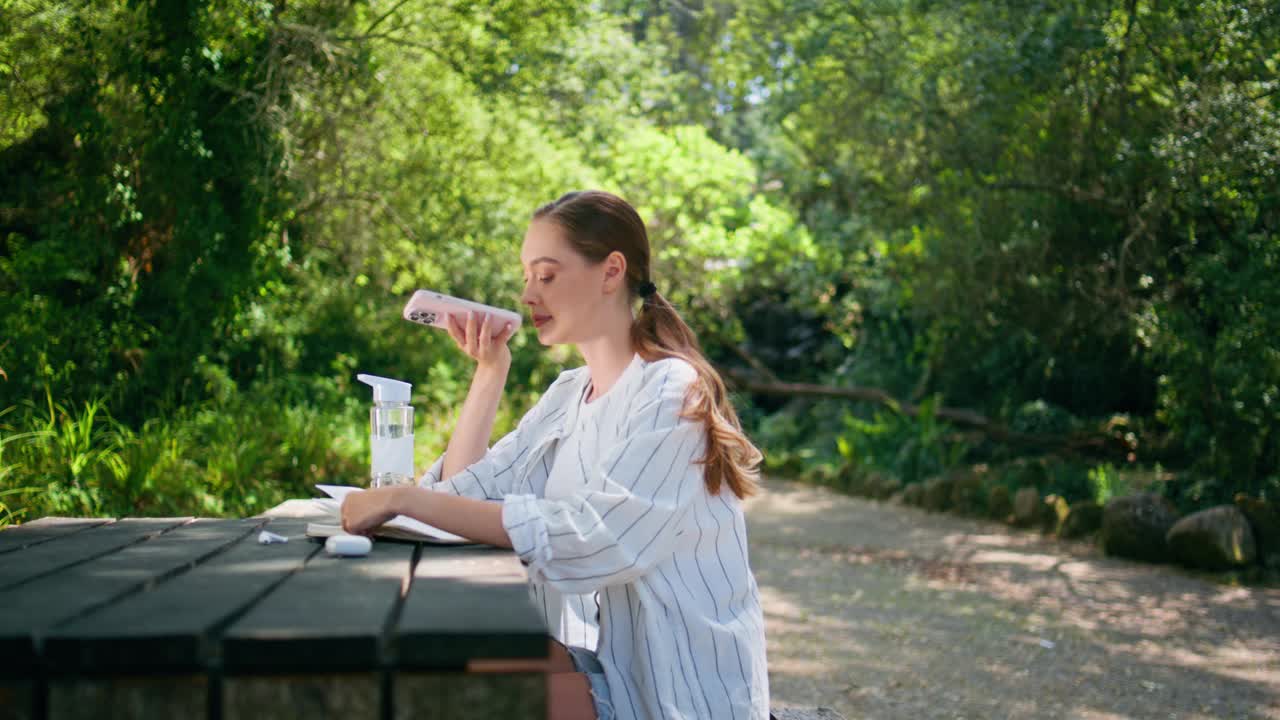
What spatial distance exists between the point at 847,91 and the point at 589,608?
816 centimetres

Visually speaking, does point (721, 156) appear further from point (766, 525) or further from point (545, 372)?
point (766, 525)

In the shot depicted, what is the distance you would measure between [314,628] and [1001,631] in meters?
5.51

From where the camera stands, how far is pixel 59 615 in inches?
51.6

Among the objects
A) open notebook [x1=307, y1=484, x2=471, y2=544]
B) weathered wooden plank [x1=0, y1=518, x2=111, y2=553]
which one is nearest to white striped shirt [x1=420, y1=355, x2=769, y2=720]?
open notebook [x1=307, y1=484, x2=471, y2=544]

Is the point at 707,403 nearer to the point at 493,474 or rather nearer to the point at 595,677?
the point at 595,677

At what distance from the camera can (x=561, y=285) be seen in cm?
236

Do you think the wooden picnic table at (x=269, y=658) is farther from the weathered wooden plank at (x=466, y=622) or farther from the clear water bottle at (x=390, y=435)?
the clear water bottle at (x=390, y=435)

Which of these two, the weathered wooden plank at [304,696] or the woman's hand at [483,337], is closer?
the weathered wooden plank at [304,696]

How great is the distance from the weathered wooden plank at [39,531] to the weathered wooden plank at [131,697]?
797 mm

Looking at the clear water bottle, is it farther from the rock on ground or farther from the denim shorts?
the rock on ground

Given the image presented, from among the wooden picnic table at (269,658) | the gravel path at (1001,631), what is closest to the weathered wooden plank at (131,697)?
the wooden picnic table at (269,658)

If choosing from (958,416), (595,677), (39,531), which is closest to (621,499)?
(595,677)

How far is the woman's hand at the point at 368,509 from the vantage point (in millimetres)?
1890

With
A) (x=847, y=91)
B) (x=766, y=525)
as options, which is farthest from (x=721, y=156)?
(x=766, y=525)
